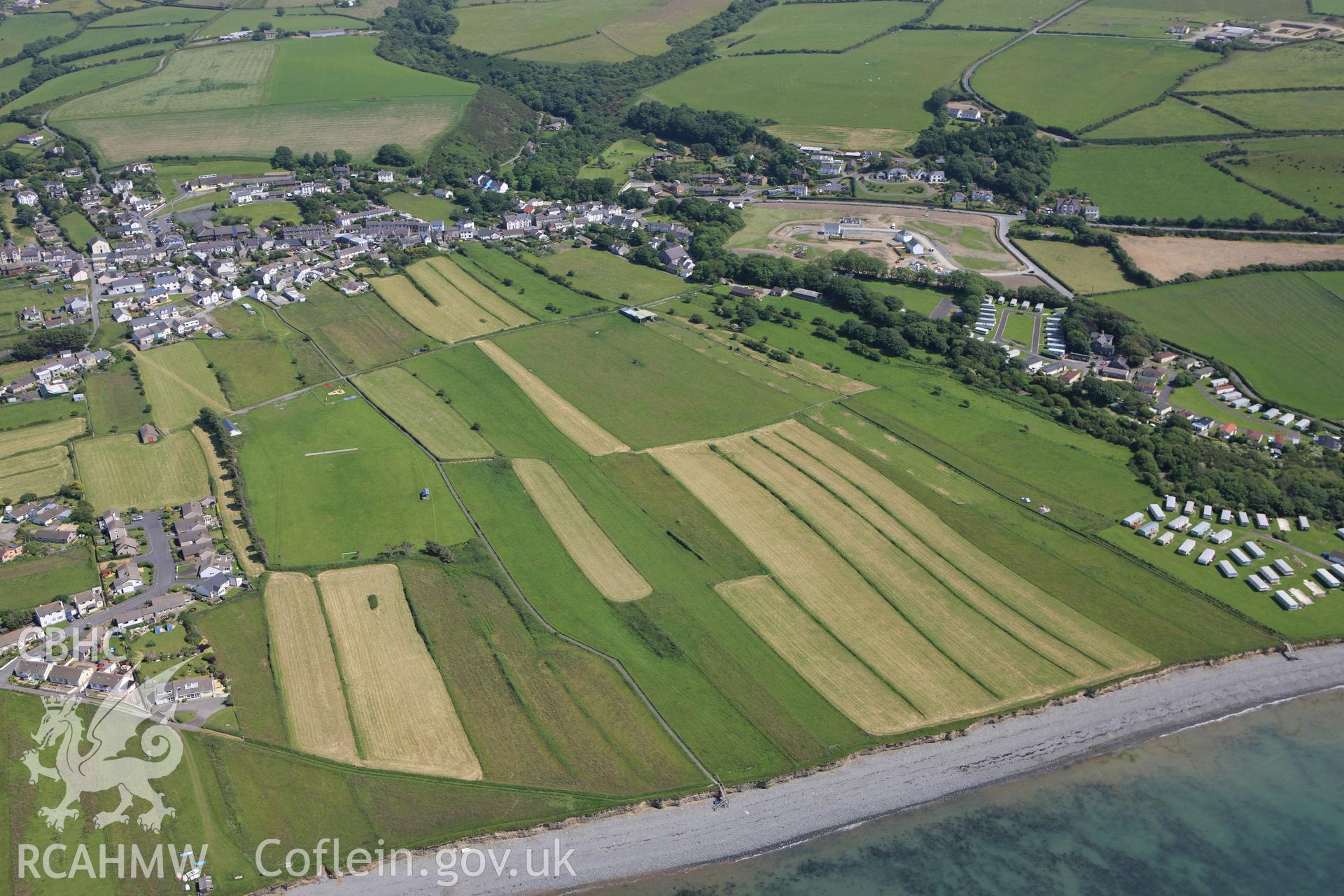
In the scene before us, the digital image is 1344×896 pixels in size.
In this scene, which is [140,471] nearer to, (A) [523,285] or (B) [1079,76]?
(A) [523,285]

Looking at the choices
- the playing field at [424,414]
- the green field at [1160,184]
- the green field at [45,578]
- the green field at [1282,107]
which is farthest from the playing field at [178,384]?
the green field at [1282,107]

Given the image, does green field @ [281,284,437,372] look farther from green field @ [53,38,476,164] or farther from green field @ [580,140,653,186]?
green field @ [53,38,476,164]

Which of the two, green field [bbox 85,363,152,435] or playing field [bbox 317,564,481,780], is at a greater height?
green field [bbox 85,363,152,435]

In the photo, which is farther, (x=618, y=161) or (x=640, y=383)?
(x=618, y=161)

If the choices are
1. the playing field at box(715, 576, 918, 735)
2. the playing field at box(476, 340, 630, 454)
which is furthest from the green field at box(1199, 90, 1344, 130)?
the playing field at box(715, 576, 918, 735)

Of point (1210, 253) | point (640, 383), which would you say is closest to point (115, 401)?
point (640, 383)

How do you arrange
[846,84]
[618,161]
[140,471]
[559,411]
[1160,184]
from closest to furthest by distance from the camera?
[140,471]
[559,411]
[1160,184]
[618,161]
[846,84]

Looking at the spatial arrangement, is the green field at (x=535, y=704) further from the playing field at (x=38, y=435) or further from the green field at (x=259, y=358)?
the playing field at (x=38, y=435)
